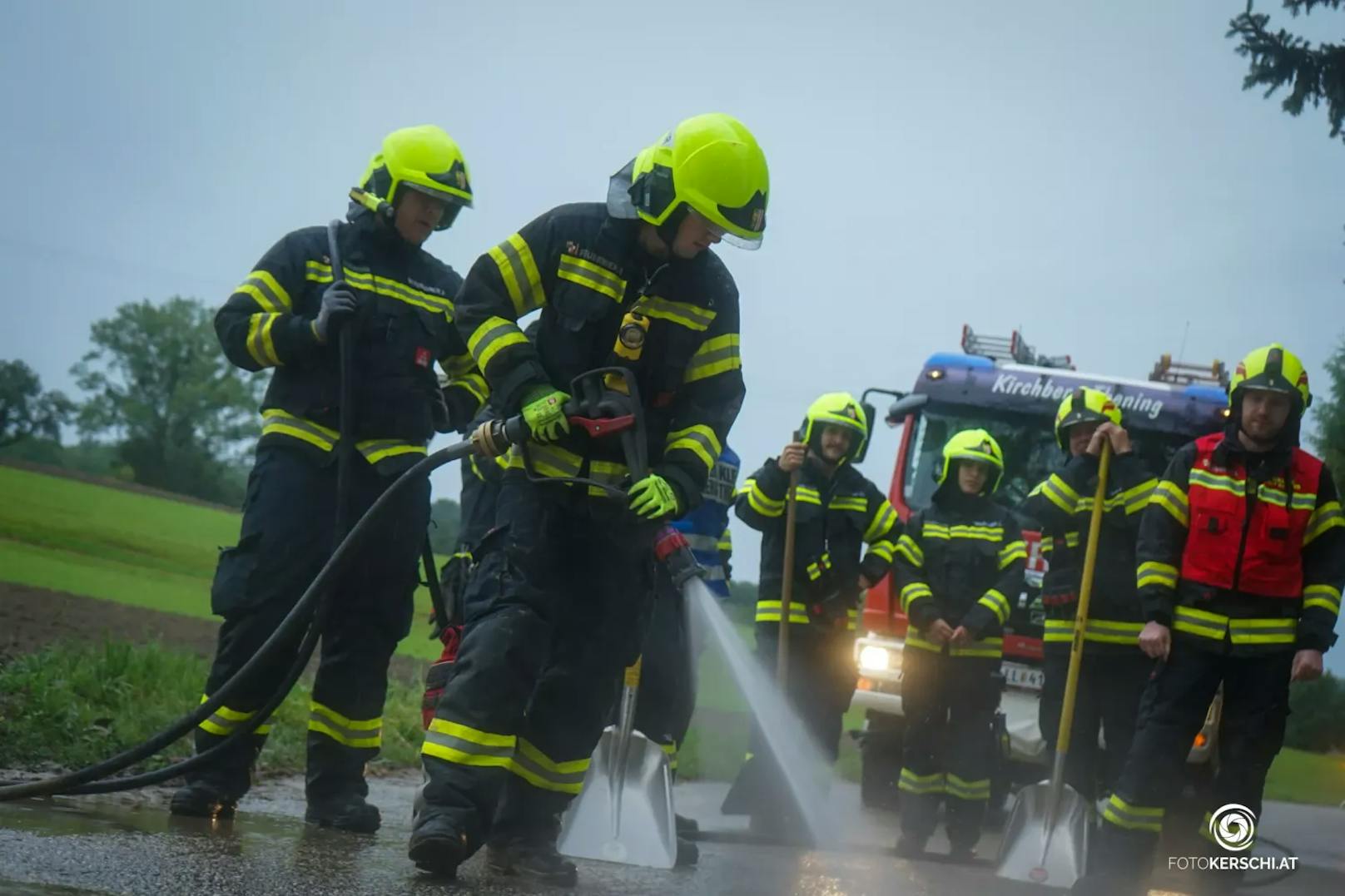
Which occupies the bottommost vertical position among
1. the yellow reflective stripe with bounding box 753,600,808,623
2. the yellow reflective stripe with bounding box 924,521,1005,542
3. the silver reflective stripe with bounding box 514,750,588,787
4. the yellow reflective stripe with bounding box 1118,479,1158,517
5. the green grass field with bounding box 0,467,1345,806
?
the silver reflective stripe with bounding box 514,750,588,787

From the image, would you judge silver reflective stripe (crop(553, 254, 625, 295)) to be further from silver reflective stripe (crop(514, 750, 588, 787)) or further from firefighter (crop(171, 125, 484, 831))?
silver reflective stripe (crop(514, 750, 588, 787))

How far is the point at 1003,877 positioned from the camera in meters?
7.03

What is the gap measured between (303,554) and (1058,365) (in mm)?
7407

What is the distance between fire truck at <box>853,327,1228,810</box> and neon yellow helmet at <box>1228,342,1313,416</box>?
3444 millimetres

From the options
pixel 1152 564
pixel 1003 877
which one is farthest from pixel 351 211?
pixel 1003 877

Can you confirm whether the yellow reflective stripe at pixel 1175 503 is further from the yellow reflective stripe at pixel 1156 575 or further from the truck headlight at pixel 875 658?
the truck headlight at pixel 875 658

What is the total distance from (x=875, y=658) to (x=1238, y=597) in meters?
4.10

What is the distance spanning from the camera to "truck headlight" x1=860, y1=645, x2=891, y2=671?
10.2 meters

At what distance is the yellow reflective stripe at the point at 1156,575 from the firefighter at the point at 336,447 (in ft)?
8.91

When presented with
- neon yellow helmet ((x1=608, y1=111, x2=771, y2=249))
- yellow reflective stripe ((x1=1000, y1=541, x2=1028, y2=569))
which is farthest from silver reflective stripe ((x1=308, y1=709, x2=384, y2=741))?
yellow reflective stripe ((x1=1000, y1=541, x2=1028, y2=569))

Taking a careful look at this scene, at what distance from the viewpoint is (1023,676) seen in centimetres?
1018

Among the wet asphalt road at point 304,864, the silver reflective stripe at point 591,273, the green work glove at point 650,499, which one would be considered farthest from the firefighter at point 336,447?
the green work glove at point 650,499

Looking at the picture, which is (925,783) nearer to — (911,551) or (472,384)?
(911,551)

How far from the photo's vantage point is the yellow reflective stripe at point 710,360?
16.9 feet
